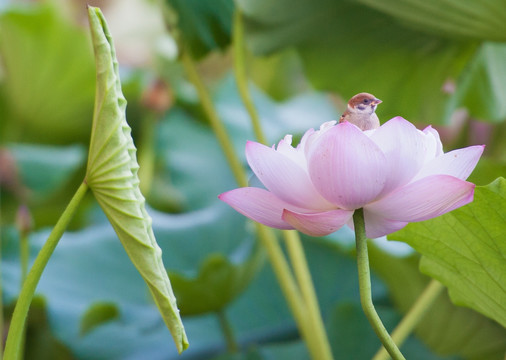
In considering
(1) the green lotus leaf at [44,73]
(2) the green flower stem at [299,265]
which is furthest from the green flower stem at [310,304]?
(1) the green lotus leaf at [44,73]

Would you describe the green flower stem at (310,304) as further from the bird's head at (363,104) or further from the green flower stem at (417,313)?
the bird's head at (363,104)

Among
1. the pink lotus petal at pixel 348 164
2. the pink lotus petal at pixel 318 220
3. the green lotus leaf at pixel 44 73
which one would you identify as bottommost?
the green lotus leaf at pixel 44 73

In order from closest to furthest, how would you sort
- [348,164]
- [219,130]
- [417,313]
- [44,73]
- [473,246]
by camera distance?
[348,164] → [473,246] → [417,313] → [219,130] → [44,73]

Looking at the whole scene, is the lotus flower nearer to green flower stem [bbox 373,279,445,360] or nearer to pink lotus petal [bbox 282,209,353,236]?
pink lotus petal [bbox 282,209,353,236]

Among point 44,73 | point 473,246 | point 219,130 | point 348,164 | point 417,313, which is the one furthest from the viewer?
point 44,73

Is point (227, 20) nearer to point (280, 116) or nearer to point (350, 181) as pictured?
point (350, 181)

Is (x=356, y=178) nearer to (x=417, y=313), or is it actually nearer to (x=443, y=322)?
(x=417, y=313)

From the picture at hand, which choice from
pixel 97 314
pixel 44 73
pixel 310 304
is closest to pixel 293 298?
pixel 310 304
